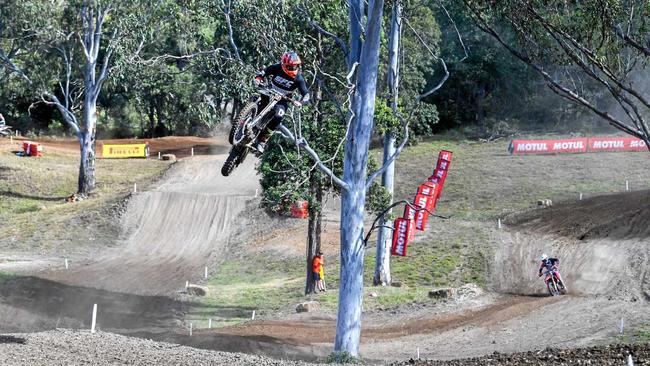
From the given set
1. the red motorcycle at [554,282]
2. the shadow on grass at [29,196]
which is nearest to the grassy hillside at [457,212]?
the red motorcycle at [554,282]

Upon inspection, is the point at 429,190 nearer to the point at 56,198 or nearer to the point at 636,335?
the point at 636,335

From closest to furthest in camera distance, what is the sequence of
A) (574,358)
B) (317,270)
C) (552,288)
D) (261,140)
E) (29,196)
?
(574,358) < (261,140) < (552,288) < (317,270) < (29,196)

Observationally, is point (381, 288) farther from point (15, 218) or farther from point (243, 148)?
point (15, 218)

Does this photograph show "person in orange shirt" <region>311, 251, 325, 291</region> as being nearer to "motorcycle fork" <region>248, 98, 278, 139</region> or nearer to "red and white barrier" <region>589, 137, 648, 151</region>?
"motorcycle fork" <region>248, 98, 278, 139</region>

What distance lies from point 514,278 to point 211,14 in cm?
1938

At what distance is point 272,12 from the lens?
73.5 feet

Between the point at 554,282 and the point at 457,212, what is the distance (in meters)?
15.4

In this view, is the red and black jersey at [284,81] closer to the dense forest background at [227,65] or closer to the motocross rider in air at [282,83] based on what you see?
the motocross rider in air at [282,83]

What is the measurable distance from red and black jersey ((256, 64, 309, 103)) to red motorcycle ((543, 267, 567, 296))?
1910cm

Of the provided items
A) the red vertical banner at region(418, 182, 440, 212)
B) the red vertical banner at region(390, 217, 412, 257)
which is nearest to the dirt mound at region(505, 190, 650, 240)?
the red vertical banner at region(418, 182, 440, 212)

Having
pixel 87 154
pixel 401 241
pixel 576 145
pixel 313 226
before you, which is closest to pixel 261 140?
pixel 313 226

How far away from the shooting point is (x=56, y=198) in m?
58.8

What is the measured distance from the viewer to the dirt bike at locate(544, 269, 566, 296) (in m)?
33.8

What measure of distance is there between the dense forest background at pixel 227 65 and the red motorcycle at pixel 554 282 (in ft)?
23.8
